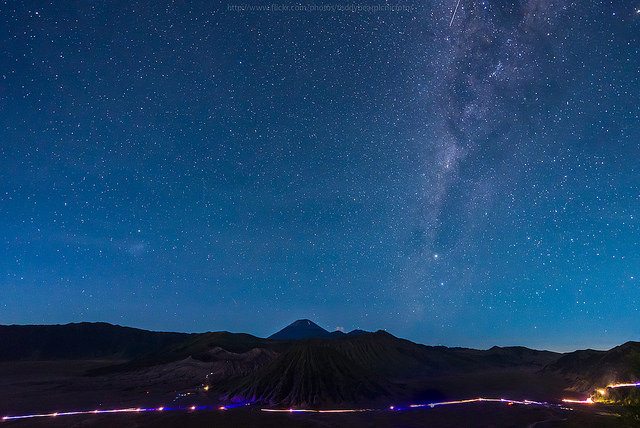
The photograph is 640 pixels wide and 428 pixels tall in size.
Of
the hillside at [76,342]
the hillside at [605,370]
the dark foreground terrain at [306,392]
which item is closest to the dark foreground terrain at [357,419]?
the dark foreground terrain at [306,392]

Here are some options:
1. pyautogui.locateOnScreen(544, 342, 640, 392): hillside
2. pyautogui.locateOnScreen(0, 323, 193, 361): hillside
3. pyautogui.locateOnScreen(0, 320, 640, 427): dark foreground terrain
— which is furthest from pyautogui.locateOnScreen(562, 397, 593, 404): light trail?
pyautogui.locateOnScreen(0, 323, 193, 361): hillside

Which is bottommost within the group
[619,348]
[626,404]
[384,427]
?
[384,427]

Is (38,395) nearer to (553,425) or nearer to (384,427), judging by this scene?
(384,427)

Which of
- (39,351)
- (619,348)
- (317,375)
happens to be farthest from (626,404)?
(39,351)

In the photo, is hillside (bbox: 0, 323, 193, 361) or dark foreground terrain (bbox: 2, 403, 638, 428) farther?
hillside (bbox: 0, 323, 193, 361)

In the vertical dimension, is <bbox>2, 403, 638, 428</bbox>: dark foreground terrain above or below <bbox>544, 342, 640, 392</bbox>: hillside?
below

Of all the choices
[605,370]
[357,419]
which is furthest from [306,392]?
[605,370]

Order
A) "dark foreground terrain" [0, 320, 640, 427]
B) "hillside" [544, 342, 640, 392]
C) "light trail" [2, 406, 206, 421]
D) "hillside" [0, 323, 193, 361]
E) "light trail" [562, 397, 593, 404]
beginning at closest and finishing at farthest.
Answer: "dark foreground terrain" [0, 320, 640, 427] → "light trail" [2, 406, 206, 421] → "light trail" [562, 397, 593, 404] → "hillside" [544, 342, 640, 392] → "hillside" [0, 323, 193, 361]

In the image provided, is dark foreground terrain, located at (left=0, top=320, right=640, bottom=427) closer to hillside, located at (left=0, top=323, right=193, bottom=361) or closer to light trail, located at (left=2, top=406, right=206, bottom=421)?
light trail, located at (left=2, top=406, right=206, bottom=421)

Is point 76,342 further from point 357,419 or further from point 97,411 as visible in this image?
point 357,419

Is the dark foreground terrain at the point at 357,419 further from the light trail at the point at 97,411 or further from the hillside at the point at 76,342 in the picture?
the hillside at the point at 76,342

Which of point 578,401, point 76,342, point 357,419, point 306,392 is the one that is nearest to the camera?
point 357,419
